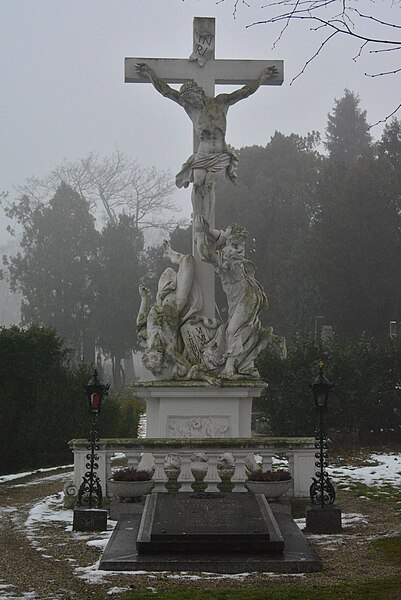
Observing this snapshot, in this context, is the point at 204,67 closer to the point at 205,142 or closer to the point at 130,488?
the point at 205,142

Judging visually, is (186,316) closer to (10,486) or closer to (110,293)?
(10,486)

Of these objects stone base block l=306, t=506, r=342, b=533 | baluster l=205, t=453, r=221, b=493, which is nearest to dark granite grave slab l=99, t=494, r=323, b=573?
stone base block l=306, t=506, r=342, b=533

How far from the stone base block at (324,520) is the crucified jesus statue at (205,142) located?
17.5 feet

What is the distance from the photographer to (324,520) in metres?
9.08

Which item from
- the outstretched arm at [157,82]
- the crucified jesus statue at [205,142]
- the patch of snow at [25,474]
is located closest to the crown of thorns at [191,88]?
the crucified jesus statue at [205,142]

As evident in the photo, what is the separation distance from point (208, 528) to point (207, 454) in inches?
104

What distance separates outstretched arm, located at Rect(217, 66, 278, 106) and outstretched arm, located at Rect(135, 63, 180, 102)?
2.38 feet

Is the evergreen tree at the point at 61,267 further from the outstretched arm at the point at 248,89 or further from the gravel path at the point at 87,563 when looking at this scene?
the gravel path at the point at 87,563

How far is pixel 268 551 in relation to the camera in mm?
7609

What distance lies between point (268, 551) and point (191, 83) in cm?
772

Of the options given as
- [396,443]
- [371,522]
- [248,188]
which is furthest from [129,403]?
[248,188]

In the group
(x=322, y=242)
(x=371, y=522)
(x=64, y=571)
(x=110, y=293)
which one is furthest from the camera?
(x=110, y=293)

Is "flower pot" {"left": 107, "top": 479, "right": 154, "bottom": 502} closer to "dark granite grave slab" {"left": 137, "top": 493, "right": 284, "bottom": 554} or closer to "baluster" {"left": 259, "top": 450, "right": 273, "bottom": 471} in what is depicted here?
"dark granite grave slab" {"left": 137, "top": 493, "right": 284, "bottom": 554}

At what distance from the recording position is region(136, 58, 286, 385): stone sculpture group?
40.2ft
